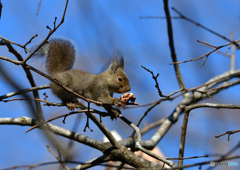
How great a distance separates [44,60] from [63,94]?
535mm

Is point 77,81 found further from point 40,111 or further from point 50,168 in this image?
point 50,168

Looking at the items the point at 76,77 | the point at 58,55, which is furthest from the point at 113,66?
the point at 58,55

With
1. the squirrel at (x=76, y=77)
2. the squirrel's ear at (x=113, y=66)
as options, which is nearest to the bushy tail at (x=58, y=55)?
the squirrel at (x=76, y=77)

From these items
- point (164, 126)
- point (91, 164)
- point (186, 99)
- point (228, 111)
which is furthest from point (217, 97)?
point (91, 164)

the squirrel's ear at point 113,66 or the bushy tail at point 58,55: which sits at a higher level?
the bushy tail at point 58,55

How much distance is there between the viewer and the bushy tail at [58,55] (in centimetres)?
362

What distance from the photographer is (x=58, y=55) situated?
144 inches

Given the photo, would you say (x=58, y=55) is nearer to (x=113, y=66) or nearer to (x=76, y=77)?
(x=76, y=77)

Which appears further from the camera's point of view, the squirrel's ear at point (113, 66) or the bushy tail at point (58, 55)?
the bushy tail at point (58, 55)

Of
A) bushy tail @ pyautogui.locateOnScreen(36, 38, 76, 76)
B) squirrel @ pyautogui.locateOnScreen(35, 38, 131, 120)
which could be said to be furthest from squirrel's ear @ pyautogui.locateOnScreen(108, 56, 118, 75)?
bushy tail @ pyautogui.locateOnScreen(36, 38, 76, 76)

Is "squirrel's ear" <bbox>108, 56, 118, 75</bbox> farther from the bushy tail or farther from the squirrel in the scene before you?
the bushy tail

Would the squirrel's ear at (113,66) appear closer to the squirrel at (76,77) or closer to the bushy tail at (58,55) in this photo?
the squirrel at (76,77)

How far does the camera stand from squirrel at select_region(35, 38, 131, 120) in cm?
344

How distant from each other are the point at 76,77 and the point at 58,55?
38 centimetres
